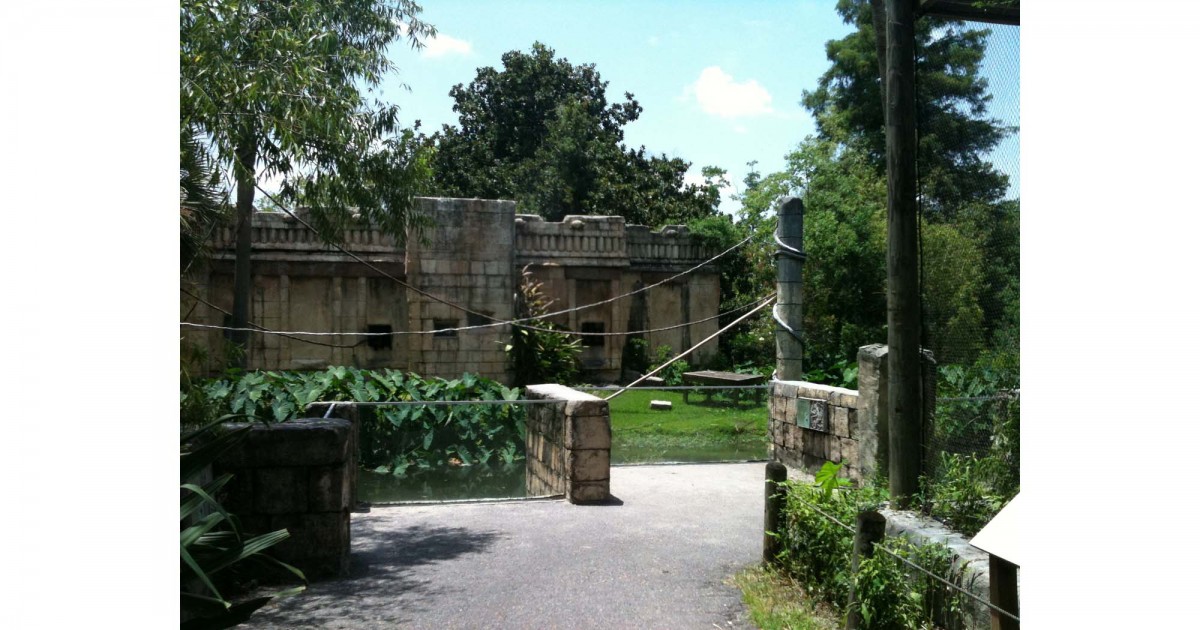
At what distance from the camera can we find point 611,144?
24172 millimetres

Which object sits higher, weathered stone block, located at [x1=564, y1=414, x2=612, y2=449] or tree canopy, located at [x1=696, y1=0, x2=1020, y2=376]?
tree canopy, located at [x1=696, y1=0, x2=1020, y2=376]

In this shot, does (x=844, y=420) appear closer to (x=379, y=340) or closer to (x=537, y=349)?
(x=537, y=349)

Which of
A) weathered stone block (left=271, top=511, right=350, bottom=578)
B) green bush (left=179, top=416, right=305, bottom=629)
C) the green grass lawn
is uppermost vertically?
green bush (left=179, top=416, right=305, bottom=629)

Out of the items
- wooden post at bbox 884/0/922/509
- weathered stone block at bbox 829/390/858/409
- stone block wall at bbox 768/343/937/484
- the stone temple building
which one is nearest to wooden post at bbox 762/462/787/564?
wooden post at bbox 884/0/922/509

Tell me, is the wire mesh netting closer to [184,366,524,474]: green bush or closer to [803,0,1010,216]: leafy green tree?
[803,0,1010,216]: leafy green tree

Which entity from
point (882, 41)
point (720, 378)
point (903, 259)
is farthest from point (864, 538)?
point (720, 378)

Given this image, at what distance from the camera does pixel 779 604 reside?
4.89 meters

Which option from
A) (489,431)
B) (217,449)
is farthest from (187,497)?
(489,431)

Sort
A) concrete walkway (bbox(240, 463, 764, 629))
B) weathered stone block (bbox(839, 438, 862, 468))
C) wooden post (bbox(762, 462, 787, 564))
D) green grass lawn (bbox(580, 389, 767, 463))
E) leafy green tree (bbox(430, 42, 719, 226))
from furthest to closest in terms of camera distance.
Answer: leafy green tree (bbox(430, 42, 719, 226))
green grass lawn (bbox(580, 389, 767, 463))
weathered stone block (bbox(839, 438, 862, 468))
wooden post (bbox(762, 462, 787, 564))
concrete walkway (bbox(240, 463, 764, 629))

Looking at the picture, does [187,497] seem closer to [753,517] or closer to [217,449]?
[217,449]

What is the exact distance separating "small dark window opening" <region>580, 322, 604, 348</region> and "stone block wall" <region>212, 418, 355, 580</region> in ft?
41.5

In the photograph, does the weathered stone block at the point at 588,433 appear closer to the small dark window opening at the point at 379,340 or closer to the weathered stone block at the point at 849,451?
the weathered stone block at the point at 849,451

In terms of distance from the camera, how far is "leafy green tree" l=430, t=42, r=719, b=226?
2338 centimetres

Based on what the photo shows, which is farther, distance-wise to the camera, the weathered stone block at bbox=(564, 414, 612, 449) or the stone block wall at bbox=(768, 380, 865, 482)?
the stone block wall at bbox=(768, 380, 865, 482)
